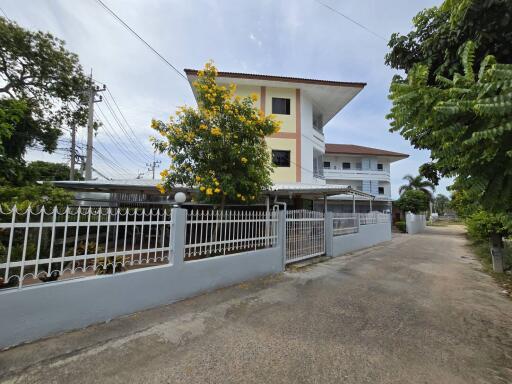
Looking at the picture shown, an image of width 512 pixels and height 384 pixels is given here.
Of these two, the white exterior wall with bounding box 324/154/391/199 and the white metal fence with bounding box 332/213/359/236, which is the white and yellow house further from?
the white exterior wall with bounding box 324/154/391/199

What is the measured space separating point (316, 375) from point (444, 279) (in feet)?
18.7

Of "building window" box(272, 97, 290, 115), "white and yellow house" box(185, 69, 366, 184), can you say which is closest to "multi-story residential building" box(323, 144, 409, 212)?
"white and yellow house" box(185, 69, 366, 184)

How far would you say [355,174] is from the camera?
1029 inches

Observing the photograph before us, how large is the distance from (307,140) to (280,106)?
2.44 metres

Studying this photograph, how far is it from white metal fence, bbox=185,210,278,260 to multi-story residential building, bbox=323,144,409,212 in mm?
21188

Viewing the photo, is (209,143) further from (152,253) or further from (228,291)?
(228,291)

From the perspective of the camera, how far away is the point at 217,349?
2842mm

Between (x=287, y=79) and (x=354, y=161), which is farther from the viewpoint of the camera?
(x=354, y=161)

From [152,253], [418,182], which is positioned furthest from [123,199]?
[418,182]

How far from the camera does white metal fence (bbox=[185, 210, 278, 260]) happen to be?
4.60 m

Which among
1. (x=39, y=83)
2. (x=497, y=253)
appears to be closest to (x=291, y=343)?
(x=497, y=253)

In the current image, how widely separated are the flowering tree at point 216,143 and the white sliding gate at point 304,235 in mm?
1467

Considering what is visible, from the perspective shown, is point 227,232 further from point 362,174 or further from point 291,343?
point 362,174

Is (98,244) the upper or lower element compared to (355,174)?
lower
